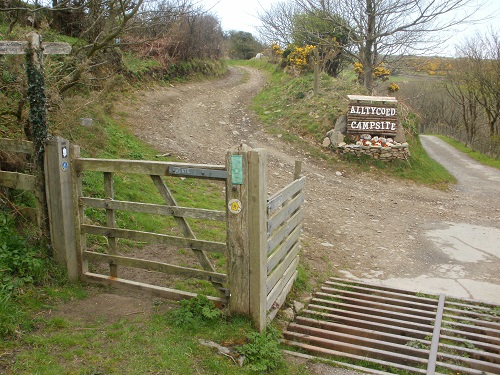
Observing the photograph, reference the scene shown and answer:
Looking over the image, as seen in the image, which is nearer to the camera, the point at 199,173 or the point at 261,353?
the point at 261,353

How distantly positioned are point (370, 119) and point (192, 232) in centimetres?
1145

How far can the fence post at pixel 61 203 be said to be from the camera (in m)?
4.34

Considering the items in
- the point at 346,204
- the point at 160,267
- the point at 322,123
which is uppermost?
the point at 322,123

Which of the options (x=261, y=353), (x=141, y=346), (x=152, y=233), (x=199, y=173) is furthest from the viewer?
(x=152, y=233)

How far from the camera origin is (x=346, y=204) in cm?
1061

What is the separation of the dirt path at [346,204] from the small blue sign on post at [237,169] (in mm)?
3074

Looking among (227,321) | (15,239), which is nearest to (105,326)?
(227,321)

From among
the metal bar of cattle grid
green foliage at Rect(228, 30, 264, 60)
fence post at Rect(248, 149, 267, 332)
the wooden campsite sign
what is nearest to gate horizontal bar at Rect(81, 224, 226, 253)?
fence post at Rect(248, 149, 267, 332)

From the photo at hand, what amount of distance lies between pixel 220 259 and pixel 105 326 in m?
2.35

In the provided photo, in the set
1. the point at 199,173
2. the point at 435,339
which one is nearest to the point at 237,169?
the point at 199,173

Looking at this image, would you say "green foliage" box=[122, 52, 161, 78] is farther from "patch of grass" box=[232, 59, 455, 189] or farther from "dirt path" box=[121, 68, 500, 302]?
"patch of grass" box=[232, 59, 455, 189]

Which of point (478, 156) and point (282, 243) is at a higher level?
point (282, 243)

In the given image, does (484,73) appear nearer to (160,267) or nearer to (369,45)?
(369,45)

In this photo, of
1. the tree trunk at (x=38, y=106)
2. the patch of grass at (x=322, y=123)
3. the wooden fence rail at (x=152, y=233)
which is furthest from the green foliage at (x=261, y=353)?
the patch of grass at (x=322, y=123)
